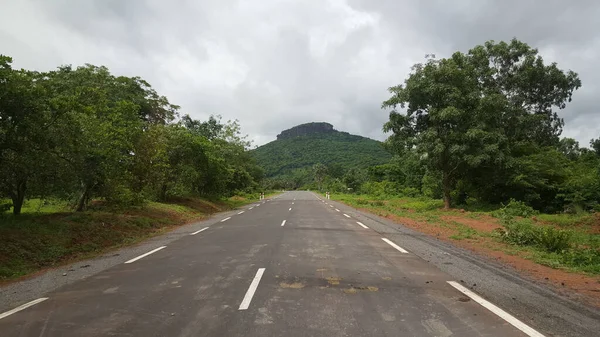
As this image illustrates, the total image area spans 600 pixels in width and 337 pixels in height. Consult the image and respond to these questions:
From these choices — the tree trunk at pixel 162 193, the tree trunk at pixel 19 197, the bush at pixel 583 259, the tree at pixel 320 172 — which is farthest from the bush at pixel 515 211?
the tree at pixel 320 172

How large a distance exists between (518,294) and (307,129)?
153 meters

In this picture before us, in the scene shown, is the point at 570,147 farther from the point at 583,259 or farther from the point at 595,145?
the point at 583,259

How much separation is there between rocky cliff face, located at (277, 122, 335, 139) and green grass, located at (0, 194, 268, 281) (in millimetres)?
139206

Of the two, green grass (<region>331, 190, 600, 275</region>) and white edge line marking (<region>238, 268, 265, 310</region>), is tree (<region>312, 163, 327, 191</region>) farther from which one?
white edge line marking (<region>238, 268, 265, 310</region>)

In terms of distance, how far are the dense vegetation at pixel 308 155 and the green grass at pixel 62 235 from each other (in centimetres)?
8813

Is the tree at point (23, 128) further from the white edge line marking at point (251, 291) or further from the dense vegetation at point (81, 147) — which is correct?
the white edge line marking at point (251, 291)

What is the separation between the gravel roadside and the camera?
4305 millimetres

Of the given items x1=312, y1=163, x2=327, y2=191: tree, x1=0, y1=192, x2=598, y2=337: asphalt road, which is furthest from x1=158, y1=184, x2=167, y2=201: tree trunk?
x1=312, y1=163, x2=327, y2=191: tree

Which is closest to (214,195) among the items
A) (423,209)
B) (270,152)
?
(423,209)

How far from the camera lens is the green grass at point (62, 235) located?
886 centimetres

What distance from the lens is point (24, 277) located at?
7570 millimetres

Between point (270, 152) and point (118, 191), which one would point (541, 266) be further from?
point (270, 152)

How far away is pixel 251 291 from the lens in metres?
5.60

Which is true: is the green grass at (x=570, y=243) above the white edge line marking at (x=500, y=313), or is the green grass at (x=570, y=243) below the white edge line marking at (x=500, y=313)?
above
